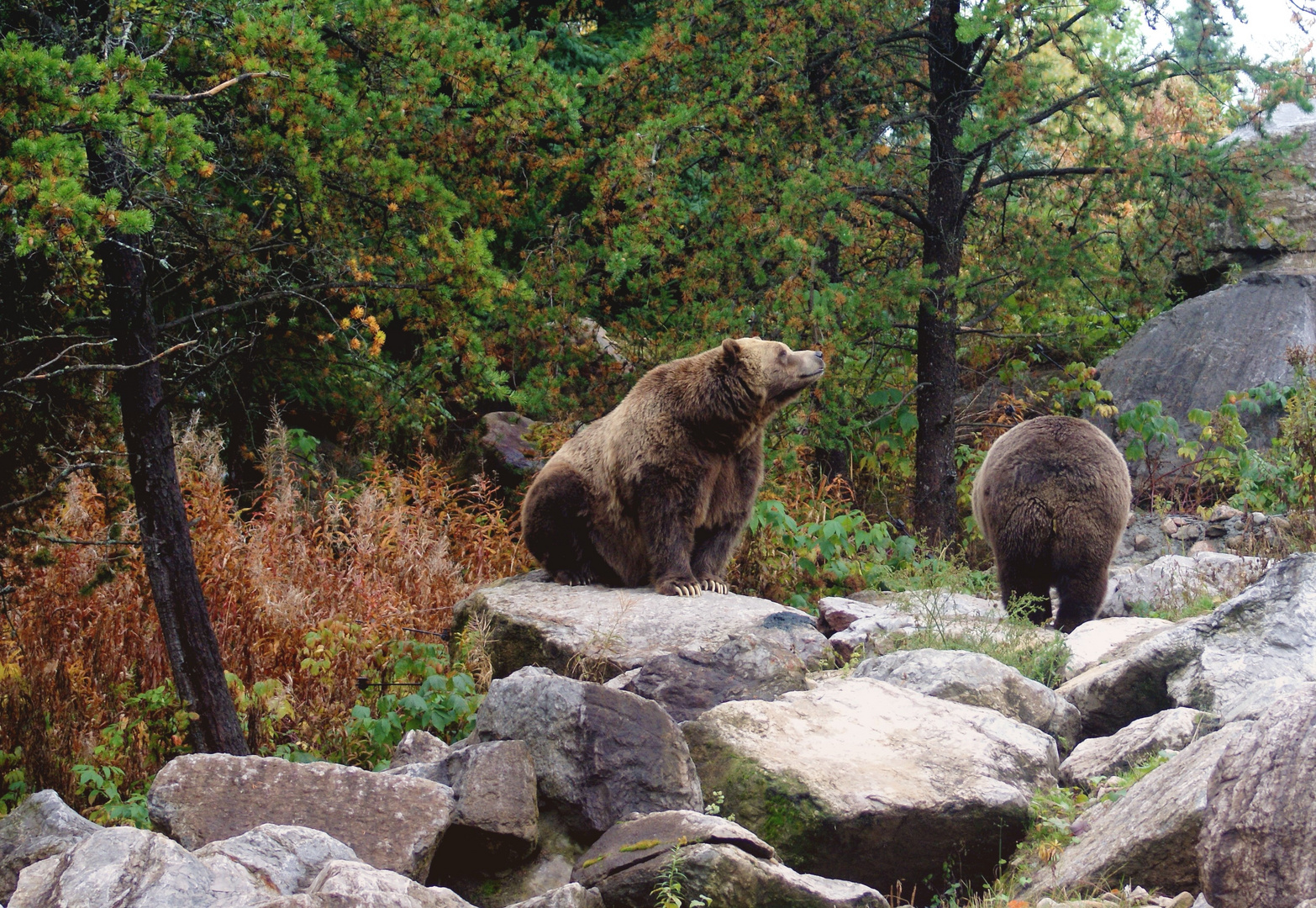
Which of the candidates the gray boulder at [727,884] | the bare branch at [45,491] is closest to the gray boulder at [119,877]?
the gray boulder at [727,884]

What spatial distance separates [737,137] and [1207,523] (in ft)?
18.0

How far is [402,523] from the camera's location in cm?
814

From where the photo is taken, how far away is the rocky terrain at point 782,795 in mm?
3115

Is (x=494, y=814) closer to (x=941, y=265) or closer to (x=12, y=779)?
(x=12, y=779)

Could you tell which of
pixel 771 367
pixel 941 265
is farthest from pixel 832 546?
pixel 941 265

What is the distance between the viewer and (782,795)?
4.05m

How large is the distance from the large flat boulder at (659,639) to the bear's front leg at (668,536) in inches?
6.8

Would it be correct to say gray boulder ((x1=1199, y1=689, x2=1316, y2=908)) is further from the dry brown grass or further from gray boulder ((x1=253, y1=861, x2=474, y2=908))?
the dry brown grass

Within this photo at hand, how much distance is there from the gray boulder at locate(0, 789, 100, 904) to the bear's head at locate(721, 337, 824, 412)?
4467mm

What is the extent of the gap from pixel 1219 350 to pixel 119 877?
40.0ft

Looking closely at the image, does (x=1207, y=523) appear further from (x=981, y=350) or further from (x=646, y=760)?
(x=646, y=760)

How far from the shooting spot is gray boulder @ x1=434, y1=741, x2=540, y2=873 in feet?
13.1

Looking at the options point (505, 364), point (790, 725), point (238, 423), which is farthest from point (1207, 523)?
point (238, 423)

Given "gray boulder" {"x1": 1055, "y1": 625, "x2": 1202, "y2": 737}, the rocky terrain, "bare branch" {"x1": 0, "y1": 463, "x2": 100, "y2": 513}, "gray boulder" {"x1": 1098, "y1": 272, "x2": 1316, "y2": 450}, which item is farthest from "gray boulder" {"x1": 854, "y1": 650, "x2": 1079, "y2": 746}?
"gray boulder" {"x1": 1098, "y1": 272, "x2": 1316, "y2": 450}
